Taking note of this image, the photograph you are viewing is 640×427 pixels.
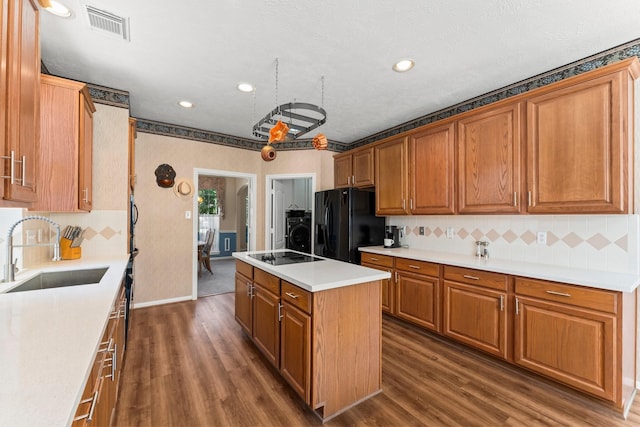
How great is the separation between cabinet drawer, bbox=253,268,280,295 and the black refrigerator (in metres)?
1.62

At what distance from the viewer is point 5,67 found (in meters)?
0.98

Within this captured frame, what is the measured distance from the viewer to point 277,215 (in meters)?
4.94

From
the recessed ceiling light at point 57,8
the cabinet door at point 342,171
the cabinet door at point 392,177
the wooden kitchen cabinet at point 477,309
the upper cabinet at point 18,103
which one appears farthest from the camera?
the cabinet door at point 342,171

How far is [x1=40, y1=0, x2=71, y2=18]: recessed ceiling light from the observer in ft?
5.56

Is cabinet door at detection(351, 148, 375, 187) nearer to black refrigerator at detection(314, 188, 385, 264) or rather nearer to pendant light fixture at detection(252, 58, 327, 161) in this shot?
black refrigerator at detection(314, 188, 385, 264)

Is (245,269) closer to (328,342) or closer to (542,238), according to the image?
(328,342)

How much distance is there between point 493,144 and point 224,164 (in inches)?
144

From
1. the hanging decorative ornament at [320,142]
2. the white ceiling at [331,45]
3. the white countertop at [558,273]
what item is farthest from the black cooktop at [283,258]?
the white ceiling at [331,45]

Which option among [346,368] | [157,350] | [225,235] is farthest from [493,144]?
[225,235]

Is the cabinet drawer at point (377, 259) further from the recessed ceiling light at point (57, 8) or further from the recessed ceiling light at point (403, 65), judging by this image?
the recessed ceiling light at point (57, 8)

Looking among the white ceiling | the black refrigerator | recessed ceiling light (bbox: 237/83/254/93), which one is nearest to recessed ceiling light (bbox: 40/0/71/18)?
the white ceiling

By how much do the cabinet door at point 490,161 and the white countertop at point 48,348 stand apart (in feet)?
9.69

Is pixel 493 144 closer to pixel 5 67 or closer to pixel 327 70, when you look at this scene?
pixel 327 70

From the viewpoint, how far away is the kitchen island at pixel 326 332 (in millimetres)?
1726
